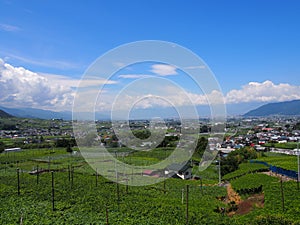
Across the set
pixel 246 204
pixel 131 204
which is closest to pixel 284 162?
pixel 246 204

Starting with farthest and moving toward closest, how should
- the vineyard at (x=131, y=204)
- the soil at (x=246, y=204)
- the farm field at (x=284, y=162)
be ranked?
1. the farm field at (x=284, y=162)
2. the soil at (x=246, y=204)
3. the vineyard at (x=131, y=204)

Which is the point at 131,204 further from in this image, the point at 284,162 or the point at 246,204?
the point at 284,162

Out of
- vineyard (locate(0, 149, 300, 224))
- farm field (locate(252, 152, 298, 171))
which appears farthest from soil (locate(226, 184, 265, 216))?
farm field (locate(252, 152, 298, 171))

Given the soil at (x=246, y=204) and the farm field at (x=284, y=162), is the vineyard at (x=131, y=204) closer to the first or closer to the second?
the soil at (x=246, y=204)

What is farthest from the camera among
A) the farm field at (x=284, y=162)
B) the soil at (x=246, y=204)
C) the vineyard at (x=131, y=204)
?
the farm field at (x=284, y=162)

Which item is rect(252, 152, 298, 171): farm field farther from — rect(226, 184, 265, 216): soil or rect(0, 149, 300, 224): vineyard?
rect(226, 184, 265, 216): soil

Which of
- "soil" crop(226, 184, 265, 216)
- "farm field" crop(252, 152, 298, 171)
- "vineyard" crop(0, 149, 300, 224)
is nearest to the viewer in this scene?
"vineyard" crop(0, 149, 300, 224)

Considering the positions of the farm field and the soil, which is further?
the farm field

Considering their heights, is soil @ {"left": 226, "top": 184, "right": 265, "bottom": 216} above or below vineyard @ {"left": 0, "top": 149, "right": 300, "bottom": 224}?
below

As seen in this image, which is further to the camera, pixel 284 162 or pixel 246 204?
pixel 284 162

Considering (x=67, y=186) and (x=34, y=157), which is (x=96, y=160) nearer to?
(x=34, y=157)

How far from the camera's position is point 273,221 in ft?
27.4

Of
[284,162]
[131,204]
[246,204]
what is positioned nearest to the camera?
[131,204]

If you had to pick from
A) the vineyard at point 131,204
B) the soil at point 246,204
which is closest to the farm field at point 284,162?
the vineyard at point 131,204
